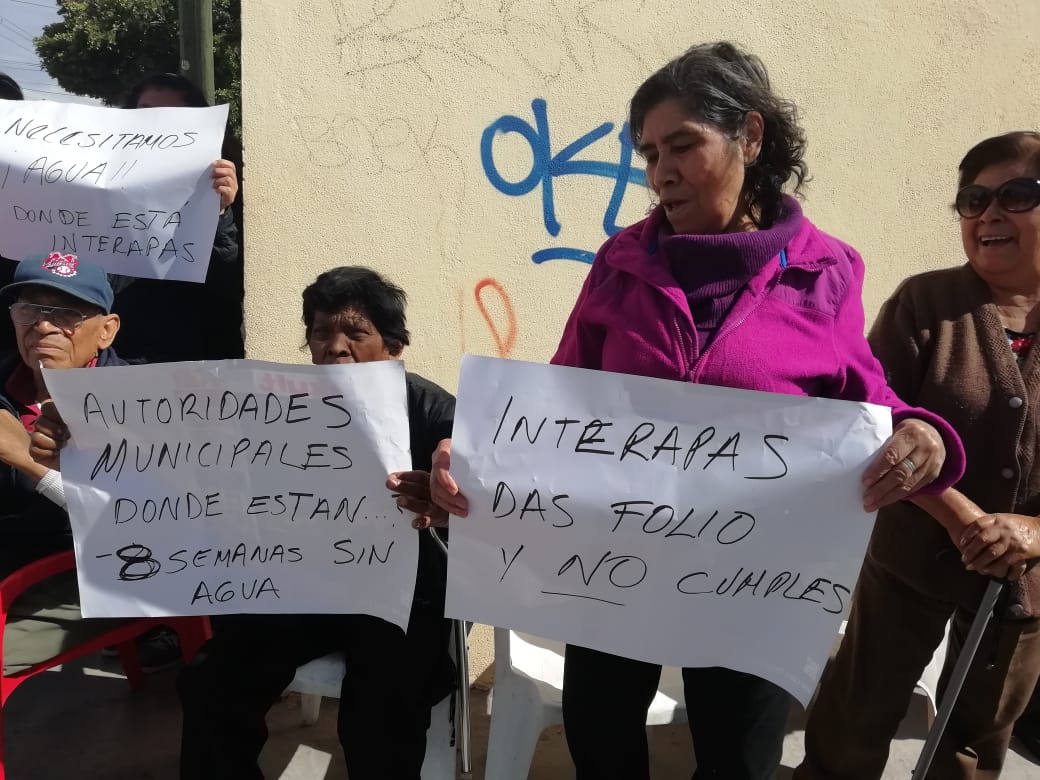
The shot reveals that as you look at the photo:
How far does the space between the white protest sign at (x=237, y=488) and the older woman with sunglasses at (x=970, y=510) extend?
1109 millimetres

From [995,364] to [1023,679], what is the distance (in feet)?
2.46

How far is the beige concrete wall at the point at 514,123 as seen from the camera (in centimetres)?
263

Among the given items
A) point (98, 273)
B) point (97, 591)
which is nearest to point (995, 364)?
point (97, 591)

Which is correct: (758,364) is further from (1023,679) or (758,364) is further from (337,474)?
(1023,679)

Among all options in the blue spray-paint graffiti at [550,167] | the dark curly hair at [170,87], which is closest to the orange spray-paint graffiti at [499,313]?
the blue spray-paint graffiti at [550,167]

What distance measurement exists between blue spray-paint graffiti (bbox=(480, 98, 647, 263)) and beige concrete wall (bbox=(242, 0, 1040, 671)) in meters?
0.01

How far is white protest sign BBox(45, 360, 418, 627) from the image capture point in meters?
1.69

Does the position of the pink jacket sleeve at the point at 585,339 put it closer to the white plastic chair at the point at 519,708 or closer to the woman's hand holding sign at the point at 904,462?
the woman's hand holding sign at the point at 904,462

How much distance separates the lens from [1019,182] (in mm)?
1777

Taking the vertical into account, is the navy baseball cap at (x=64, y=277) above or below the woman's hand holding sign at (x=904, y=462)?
above

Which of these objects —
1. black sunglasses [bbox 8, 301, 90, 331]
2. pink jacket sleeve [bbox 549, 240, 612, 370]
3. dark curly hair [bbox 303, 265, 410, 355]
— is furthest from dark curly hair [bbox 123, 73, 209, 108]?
pink jacket sleeve [bbox 549, 240, 612, 370]

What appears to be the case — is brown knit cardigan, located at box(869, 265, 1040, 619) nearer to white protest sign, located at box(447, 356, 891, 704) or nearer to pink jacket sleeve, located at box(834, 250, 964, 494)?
pink jacket sleeve, located at box(834, 250, 964, 494)

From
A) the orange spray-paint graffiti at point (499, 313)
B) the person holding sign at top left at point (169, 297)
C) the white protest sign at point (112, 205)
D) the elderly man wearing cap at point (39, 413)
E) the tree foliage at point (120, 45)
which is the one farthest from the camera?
the tree foliage at point (120, 45)

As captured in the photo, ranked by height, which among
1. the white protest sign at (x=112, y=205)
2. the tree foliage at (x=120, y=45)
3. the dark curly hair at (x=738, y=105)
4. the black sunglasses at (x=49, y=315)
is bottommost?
the black sunglasses at (x=49, y=315)
